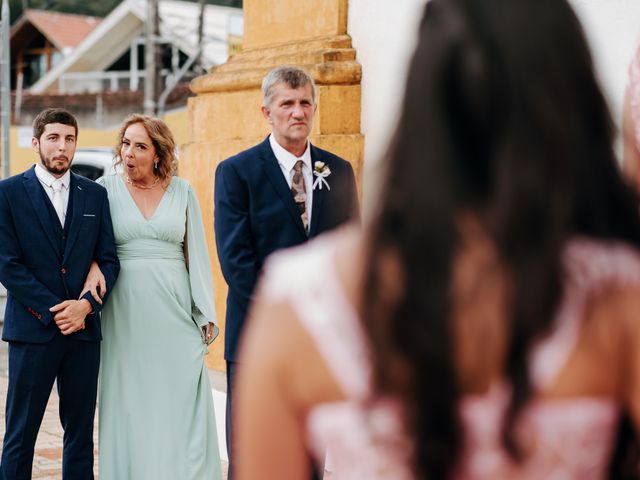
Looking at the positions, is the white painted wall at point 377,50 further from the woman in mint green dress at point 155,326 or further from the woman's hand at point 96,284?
the woman's hand at point 96,284

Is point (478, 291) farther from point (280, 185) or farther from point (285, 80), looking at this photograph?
point (285, 80)

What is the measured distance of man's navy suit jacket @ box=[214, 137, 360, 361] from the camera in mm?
4727

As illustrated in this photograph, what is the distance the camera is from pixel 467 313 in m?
1.39

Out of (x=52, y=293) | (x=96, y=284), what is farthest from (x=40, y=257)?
(x=96, y=284)

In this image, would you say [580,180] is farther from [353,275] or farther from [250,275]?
[250,275]

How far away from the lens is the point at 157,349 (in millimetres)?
5898

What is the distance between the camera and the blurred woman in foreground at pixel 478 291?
1.39 metres

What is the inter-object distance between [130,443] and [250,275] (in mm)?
1562

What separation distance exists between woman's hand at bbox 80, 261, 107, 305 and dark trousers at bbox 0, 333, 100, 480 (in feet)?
0.78

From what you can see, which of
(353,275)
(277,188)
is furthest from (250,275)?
(353,275)

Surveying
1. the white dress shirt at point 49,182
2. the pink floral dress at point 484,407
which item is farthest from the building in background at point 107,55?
the pink floral dress at point 484,407

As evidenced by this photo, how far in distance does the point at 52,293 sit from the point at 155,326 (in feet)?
1.98

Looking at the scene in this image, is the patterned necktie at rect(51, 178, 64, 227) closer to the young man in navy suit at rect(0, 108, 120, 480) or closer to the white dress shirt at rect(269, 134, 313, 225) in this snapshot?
the young man in navy suit at rect(0, 108, 120, 480)

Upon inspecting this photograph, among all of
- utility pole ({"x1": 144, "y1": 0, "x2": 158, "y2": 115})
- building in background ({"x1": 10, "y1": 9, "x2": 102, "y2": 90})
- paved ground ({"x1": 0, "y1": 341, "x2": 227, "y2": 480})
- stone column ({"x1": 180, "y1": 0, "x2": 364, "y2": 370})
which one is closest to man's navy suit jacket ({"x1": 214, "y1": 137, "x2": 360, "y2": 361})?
paved ground ({"x1": 0, "y1": 341, "x2": 227, "y2": 480})
